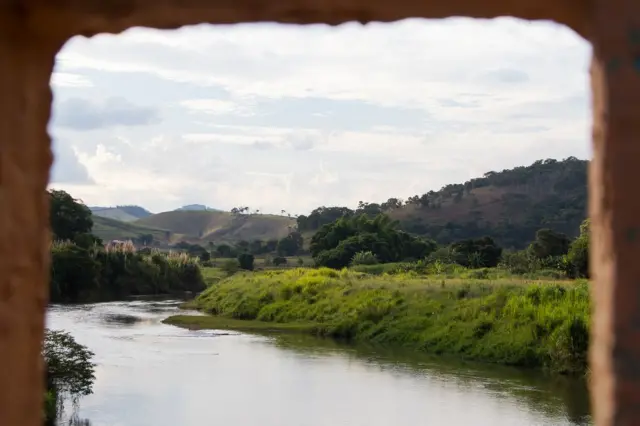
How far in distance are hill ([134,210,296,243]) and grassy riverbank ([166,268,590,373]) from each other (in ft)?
153

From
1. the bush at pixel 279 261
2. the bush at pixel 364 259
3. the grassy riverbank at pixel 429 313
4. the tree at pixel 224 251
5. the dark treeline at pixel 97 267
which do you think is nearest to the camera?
the grassy riverbank at pixel 429 313

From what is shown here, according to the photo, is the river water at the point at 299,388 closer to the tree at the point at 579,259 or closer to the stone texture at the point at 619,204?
the tree at the point at 579,259

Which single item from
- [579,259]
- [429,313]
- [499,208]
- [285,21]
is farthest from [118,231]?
[285,21]

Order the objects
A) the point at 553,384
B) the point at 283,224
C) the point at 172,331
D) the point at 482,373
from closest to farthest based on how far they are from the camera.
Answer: the point at 553,384, the point at 482,373, the point at 172,331, the point at 283,224

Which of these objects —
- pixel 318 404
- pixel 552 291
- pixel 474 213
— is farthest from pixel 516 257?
pixel 474 213

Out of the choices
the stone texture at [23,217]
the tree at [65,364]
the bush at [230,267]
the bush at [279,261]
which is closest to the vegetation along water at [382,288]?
the tree at [65,364]

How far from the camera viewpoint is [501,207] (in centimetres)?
5156

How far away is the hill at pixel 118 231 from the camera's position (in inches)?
2397

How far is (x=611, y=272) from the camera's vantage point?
61.1 inches

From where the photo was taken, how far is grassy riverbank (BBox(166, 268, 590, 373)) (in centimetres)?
1677

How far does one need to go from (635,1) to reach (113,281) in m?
30.4

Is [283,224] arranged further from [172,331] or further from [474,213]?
[172,331]

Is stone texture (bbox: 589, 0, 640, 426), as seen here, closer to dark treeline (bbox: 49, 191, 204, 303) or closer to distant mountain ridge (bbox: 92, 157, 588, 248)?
dark treeline (bbox: 49, 191, 204, 303)

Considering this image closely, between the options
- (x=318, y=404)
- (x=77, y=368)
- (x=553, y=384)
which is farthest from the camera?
(x=553, y=384)
